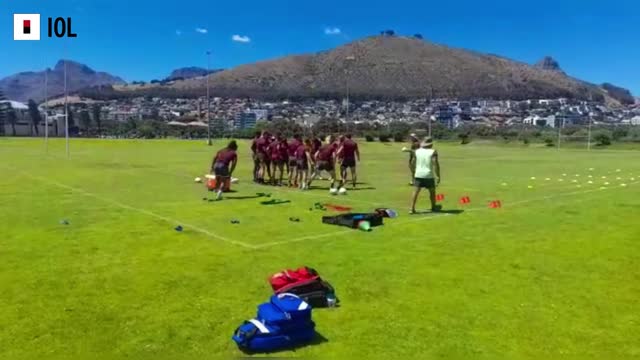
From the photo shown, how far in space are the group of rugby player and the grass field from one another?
4.59 meters

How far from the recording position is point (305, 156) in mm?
21828

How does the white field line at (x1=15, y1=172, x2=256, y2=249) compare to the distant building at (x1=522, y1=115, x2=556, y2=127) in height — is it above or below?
below

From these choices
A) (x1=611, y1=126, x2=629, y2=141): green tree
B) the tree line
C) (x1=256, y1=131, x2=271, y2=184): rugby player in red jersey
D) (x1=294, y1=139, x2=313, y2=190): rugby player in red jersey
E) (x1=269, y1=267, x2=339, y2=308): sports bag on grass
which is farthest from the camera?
the tree line

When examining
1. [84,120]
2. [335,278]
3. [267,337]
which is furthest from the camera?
[84,120]

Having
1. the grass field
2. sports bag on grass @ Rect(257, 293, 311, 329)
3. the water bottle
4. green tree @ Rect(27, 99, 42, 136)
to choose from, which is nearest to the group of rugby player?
the grass field

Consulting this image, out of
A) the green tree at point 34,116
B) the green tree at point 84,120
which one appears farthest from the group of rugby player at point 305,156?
the green tree at point 84,120

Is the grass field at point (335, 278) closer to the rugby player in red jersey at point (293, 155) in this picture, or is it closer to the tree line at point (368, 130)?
the rugby player in red jersey at point (293, 155)

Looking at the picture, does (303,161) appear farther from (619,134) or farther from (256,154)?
(619,134)

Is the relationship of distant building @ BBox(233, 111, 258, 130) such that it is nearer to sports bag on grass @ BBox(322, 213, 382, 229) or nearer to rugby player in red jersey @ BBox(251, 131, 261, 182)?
rugby player in red jersey @ BBox(251, 131, 261, 182)

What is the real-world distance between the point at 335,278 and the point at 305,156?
13308 mm

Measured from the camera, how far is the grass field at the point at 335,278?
6.37 m

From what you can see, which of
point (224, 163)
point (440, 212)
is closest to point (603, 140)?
point (224, 163)

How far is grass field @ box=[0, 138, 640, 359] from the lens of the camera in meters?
6.37

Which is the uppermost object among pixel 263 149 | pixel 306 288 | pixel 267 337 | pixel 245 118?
pixel 245 118
